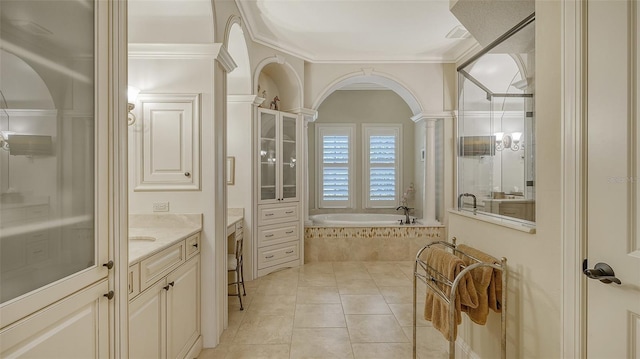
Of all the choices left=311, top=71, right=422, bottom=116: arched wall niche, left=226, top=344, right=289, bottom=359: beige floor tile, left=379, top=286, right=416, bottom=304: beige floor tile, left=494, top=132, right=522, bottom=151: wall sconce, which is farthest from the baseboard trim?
left=311, top=71, right=422, bottom=116: arched wall niche

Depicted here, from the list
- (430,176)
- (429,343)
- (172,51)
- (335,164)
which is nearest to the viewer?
(172,51)

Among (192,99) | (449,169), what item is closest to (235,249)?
(192,99)

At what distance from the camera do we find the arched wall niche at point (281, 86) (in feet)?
14.8

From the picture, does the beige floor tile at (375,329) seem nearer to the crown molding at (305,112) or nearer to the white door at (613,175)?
the white door at (613,175)

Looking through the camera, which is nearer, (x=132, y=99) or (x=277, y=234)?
(x=132, y=99)

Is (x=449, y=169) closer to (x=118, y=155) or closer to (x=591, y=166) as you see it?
(x=591, y=166)

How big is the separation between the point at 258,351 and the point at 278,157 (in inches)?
98.1

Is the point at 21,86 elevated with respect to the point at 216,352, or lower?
elevated

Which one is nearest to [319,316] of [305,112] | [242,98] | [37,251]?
[37,251]

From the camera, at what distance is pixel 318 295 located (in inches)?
136

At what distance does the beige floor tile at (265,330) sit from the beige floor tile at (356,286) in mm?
897

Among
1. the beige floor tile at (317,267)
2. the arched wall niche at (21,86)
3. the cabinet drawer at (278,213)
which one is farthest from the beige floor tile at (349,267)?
the arched wall niche at (21,86)

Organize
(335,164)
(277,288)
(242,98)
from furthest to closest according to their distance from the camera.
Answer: (335,164) → (242,98) → (277,288)

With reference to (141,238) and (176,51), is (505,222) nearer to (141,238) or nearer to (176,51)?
(141,238)
